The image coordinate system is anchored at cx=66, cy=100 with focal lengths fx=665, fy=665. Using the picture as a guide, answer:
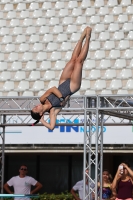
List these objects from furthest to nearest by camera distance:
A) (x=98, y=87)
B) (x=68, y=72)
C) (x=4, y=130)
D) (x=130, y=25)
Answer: (x=130, y=25) < (x=98, y=87) < (x=4, y=130) < (x=68, y=72)

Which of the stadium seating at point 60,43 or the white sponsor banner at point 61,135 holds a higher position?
the stadium seating at point 60,43

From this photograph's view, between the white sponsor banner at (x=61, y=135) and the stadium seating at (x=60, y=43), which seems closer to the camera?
the white sponsor banner at (x=61, y=135)

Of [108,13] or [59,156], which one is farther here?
[108,13]

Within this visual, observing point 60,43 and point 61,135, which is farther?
point 60,43

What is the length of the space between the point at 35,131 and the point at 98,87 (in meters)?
2.43

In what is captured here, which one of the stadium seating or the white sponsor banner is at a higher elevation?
the stadium seating

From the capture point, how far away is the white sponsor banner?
16.6 m

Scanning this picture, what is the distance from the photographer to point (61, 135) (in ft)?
55.7

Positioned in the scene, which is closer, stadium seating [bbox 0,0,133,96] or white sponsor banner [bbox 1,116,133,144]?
white sponsor banner [bbox 1,116,133,144]

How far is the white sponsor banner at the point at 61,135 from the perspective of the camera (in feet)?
54.5

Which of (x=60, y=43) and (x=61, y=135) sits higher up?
(x=60, y=43)

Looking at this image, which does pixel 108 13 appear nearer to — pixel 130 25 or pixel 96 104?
pixel 130 25

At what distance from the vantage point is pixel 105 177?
14.6m

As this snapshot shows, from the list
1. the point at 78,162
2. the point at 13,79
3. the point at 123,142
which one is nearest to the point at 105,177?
the point at 123,142
